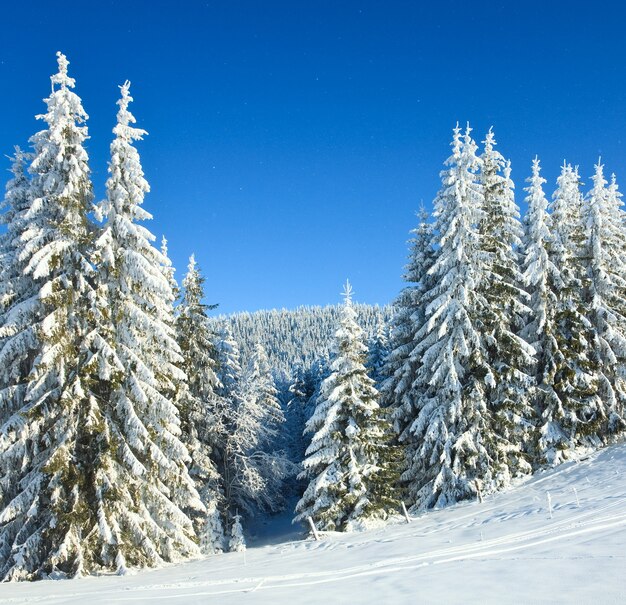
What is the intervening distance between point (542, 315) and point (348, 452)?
12.1 m

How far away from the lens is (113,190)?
19.5 m

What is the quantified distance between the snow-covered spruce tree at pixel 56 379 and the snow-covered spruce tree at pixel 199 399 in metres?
7.84

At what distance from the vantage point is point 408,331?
28297 mm

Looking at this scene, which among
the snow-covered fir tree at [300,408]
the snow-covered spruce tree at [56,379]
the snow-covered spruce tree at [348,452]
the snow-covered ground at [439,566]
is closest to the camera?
the snow-covered ground at [439,566]

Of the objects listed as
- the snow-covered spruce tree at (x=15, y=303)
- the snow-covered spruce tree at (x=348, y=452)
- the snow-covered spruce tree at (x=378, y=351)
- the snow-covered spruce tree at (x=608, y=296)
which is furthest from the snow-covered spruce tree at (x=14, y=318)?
the snow-covered spruce tree at (x=378, y=351)

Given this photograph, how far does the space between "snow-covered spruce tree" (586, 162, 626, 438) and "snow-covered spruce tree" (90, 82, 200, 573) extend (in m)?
21.3

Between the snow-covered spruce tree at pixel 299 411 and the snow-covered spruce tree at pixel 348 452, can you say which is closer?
the snow-covered spruce tree at pixel 348 452

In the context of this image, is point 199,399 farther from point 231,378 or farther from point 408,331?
point 408,331

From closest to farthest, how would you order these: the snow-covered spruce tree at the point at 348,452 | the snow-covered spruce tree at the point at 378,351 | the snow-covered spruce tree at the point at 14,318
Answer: the snow-covered spruce tree at the point at 14,318, the snow-covered spruce tree at the point at 348,452, the snow-covered spruce tree at the point at 378,351

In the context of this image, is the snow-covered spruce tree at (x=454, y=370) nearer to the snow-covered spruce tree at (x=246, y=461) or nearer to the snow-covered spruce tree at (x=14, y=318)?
the snow-covered spruce tree at (x=246, y=461)

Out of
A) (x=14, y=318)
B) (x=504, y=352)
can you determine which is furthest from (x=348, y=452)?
(x=14, y=318)

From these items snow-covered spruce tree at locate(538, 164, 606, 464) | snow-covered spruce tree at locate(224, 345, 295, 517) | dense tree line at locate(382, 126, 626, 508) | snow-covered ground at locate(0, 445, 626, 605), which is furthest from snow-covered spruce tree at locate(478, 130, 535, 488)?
snow-covered spruce tree at locate(224, 345, 295, 517)

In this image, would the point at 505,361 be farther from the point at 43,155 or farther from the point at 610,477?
the point at 43,155

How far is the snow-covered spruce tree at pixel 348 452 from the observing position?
22.9m
